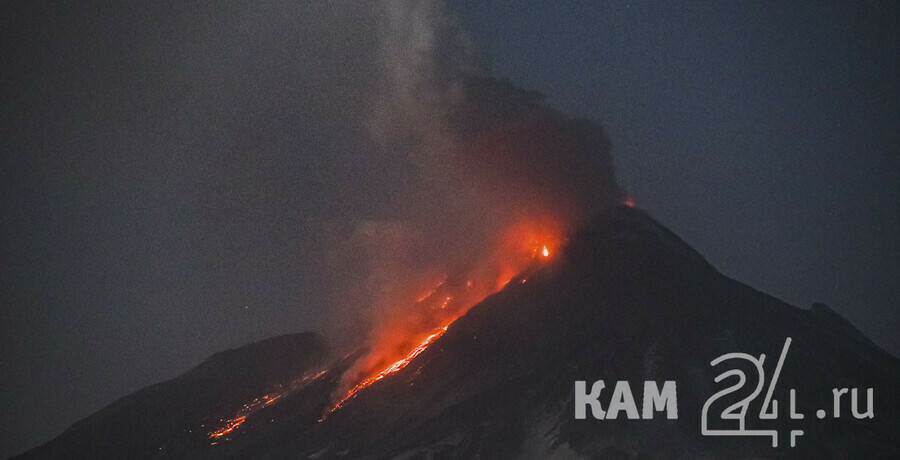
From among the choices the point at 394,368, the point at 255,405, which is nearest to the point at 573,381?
the point at 394,368

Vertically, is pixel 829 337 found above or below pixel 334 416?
above

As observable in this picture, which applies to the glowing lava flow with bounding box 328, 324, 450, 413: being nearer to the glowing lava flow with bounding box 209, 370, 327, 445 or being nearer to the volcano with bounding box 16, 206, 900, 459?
the volcano with bounding box 16, 206, 900, 459

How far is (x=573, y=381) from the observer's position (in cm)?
5372

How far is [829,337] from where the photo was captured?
62.6m

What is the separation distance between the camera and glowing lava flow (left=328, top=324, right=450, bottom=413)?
61188mm

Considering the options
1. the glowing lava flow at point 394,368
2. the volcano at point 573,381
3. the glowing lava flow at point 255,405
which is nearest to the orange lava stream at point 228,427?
the glowing lava flow at point 255,405

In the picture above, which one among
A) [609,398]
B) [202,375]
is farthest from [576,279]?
[202,375]

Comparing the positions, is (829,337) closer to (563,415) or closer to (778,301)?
(778,301)

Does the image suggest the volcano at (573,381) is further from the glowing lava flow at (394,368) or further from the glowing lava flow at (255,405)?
the glowing lava flow at (394,368)

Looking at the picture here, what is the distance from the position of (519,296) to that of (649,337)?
1193 cm

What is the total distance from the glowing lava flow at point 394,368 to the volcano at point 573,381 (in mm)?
455

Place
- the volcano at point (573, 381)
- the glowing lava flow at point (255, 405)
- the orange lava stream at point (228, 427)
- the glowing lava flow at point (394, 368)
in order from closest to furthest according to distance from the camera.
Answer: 1. the volcano at point (573, 381)
2. the glowing lava flow at point (394, 368)
3. the orange lava stream at point (228, 427)
4. the glowing lava flow at point (255, 405)

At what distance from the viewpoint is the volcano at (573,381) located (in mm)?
48875

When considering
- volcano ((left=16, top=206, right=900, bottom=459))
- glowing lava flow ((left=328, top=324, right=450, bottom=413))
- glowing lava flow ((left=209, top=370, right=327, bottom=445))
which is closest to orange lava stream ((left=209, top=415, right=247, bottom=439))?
glowing lava flow ((left=209, top=370, right=327, bottom=445))
